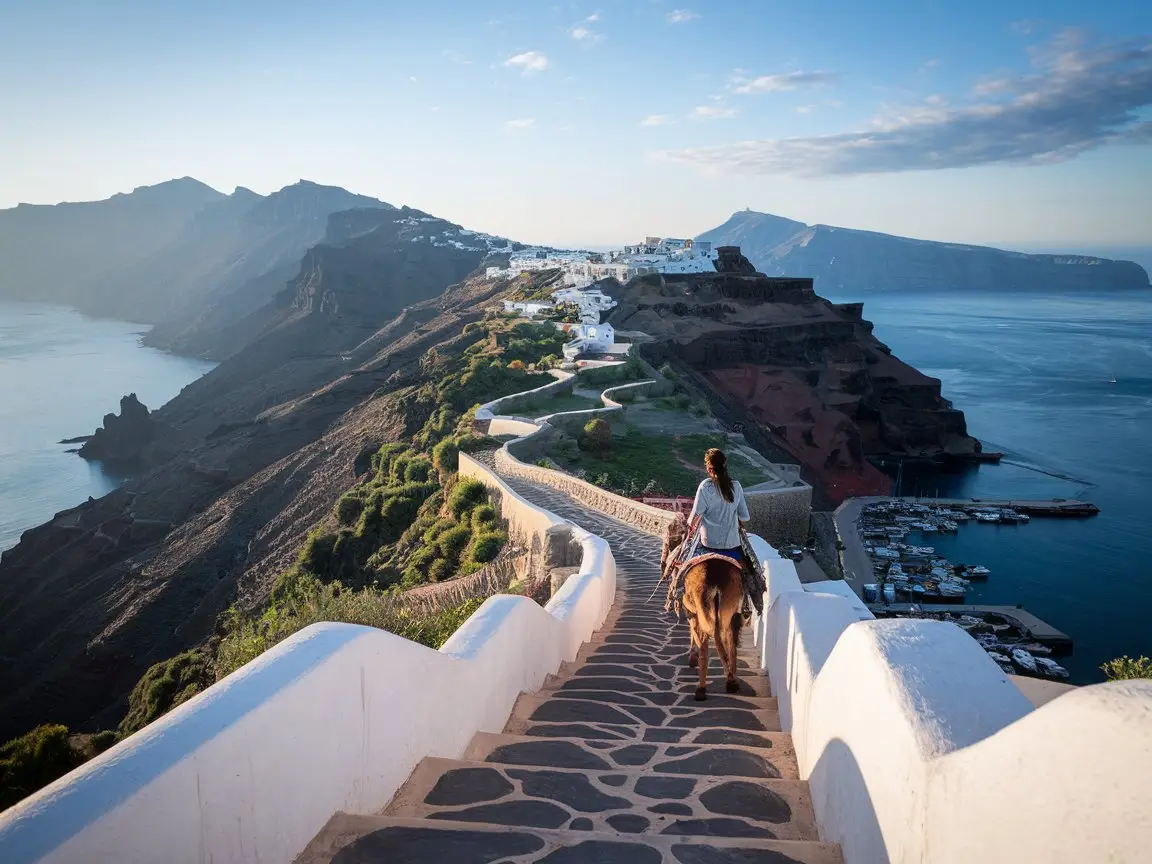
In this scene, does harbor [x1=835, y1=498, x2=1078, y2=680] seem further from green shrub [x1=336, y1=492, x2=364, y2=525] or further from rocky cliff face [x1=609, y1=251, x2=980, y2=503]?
green shrub [x1=336, y1=492, x2=364, y2=525]

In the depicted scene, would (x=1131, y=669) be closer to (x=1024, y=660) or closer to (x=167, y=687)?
(x=167, y=687)

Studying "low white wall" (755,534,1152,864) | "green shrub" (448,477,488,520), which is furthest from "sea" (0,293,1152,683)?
"low white wall" (755,534,1152,864)

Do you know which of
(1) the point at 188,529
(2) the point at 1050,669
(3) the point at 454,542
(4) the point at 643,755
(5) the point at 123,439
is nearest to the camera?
(4) the point at 643,755

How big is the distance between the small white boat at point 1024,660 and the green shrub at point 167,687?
2187cm

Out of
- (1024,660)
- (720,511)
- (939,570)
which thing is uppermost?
(720,511)

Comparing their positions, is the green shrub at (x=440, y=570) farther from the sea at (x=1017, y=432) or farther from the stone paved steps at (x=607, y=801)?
the sea at (x=1017, y=432)

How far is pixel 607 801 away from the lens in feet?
9.46

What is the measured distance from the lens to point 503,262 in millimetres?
100562

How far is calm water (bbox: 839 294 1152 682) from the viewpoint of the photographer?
3181cm

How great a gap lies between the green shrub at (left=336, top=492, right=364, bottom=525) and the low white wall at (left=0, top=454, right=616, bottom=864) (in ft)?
71.3

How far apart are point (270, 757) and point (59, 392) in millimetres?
106091

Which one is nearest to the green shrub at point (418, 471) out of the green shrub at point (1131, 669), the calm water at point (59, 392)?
the green shrub at point (1131, 669)

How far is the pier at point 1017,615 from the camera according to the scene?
1073 inches

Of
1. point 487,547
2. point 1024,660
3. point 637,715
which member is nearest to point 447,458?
point 487,547
